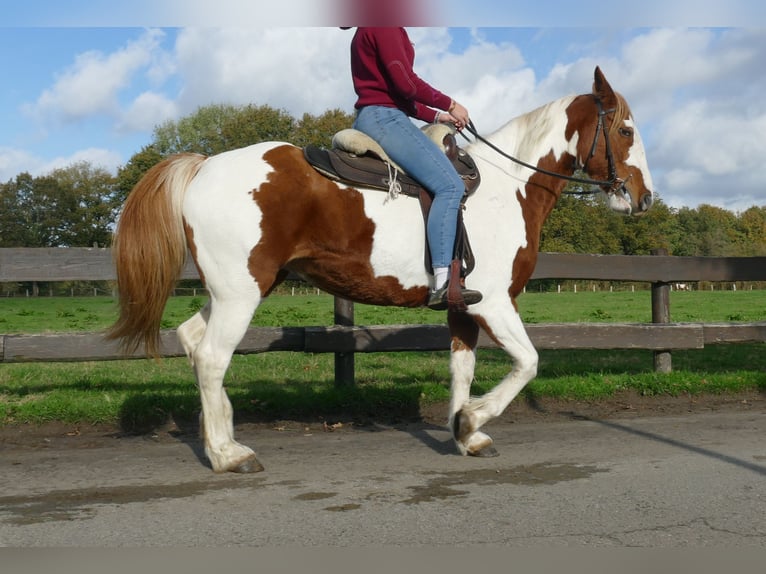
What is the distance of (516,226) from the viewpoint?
608cm

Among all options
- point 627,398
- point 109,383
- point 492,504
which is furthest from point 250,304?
point 627,398

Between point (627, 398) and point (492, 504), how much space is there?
14.2ft

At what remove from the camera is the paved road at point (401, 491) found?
3799mm

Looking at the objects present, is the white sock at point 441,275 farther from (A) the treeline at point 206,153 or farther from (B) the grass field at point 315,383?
(A) the treeline at point 206,153

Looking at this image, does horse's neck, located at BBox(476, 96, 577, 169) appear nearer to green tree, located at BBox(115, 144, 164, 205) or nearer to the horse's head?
the horse's head

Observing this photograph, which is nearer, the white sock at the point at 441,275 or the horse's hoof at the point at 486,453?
the white sock at the point at 441,275

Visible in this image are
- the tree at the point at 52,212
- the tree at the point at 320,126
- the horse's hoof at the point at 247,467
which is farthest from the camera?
the tree at the point at 52,212

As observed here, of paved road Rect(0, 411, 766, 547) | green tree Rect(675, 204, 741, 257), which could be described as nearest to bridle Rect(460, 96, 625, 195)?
paved road Rect(0, 411, 766, 547)

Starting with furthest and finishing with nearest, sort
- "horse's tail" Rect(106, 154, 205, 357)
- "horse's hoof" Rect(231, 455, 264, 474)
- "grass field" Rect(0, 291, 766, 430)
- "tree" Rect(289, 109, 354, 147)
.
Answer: "tree" Rect(289, 109, 354, 147)
"grass field" Rect(0, 291, 766, 430)
"horse's tail" Rect(106, 154, 205, 357)
"horse's hoof" Rect(231, 455, 264, 474)

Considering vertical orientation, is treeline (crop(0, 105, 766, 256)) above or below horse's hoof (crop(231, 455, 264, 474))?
above

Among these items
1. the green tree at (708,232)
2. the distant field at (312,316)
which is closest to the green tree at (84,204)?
the distant field at (312,316)

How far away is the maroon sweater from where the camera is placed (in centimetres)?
568

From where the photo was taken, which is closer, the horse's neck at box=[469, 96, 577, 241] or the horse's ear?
the horse's neck at box=[469, 96, 577, 241]

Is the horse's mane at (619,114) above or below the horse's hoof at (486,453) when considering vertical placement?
above
